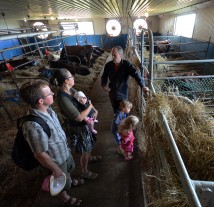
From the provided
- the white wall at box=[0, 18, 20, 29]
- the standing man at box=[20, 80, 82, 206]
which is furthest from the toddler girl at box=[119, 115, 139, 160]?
the white wall at box=[0, 18, 20, 29]

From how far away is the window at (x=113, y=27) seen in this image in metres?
15.7

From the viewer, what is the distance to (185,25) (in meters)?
9.84

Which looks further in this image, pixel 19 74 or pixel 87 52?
pixel 87 52

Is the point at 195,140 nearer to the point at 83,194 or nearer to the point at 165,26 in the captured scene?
the point at 83,194

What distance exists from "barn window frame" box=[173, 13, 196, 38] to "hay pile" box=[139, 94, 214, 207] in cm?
893

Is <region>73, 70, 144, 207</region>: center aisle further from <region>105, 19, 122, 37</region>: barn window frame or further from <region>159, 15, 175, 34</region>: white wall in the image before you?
<region>105, 19, 122, 37</region>: barn window frame

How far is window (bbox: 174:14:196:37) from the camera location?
891 centimetres

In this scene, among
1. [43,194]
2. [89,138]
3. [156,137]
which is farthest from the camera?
[43,194]

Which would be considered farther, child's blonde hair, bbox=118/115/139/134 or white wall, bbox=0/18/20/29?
white wall, bbox=0/18/20/29

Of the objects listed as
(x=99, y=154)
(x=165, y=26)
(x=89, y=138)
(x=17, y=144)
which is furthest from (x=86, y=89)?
(x=165, y=26)

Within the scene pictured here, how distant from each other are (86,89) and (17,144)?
4.51 meters

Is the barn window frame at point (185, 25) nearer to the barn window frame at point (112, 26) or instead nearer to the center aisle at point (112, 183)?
the barn window frame at point (112, 26)

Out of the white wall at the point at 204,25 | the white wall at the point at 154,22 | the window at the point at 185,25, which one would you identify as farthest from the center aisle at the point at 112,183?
the white wall at the point at 154,22

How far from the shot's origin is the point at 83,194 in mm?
2154
